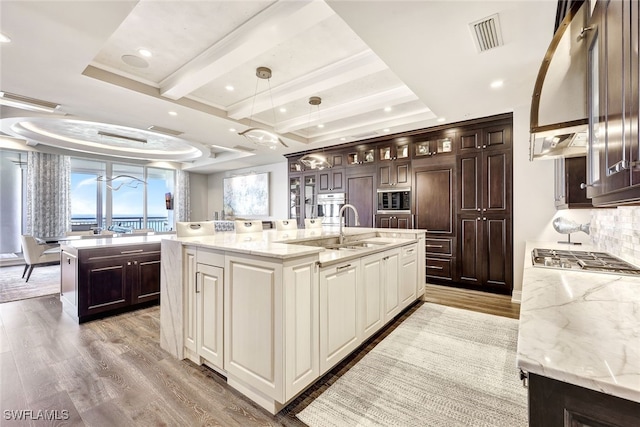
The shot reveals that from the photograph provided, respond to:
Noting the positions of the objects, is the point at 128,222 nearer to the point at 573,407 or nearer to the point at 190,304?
the point at 190,304

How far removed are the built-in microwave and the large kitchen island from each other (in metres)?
2.56

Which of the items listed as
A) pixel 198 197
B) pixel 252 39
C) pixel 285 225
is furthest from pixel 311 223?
pixel 198 197

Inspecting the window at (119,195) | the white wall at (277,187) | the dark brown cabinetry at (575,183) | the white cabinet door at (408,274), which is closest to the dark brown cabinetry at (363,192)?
the white cabinet door at (408,274)

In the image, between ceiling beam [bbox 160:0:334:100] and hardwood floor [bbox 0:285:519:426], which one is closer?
hardwood floor [bbox 0:285:519:426]

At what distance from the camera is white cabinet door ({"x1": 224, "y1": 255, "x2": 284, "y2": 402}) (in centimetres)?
164

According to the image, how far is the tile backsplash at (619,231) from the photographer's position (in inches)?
67.8

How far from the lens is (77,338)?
2.74m

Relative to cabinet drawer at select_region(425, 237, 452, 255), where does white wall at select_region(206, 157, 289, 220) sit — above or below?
above


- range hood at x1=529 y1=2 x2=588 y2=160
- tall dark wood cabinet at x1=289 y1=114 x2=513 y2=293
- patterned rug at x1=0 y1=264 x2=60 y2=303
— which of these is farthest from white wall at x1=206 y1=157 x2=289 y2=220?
range hood at x1=529 y1=2 x2=588 y2=160

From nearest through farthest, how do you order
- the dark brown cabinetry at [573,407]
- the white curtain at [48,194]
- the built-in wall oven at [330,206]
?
1. the dark brown cabinetry at [573,407]
2. the built-in wall oven at [330,206]
3. the white curtain at [48,194]

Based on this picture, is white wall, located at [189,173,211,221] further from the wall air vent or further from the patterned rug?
the wall air vent

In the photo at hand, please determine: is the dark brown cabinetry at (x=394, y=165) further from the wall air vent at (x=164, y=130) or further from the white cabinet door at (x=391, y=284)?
the wall air vent at (x=164, y=130)

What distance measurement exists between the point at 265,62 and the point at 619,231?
3597mm

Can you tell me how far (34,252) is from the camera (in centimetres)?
491
